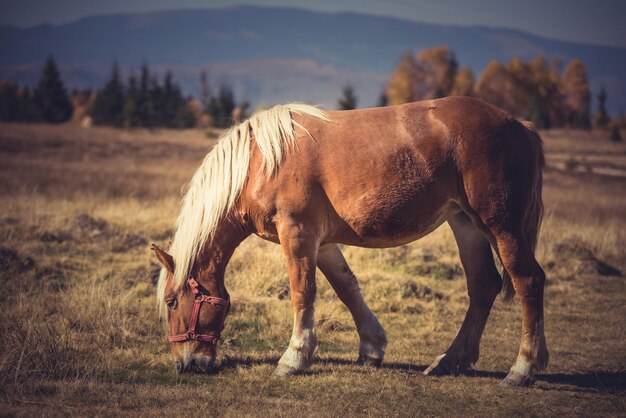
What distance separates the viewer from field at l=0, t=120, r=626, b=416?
466 centimetres

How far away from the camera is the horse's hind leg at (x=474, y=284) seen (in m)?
5.63

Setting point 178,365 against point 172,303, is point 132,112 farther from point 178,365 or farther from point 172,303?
point 178,365

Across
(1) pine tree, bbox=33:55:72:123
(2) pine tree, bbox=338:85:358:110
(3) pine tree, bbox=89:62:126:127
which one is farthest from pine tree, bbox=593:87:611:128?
(1) pine tree, bbox=33:55:72:123

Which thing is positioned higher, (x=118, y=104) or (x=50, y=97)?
(x=50, y=97)

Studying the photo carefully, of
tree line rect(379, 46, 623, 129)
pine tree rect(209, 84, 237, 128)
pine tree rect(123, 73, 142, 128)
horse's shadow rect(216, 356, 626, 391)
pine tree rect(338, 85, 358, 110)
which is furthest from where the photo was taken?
tree line rect(379, 46, 623, 129)

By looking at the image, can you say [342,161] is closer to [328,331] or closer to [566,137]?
[328,331]

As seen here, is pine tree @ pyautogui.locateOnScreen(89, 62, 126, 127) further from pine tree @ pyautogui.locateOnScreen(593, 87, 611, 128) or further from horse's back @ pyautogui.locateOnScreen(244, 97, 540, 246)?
pine tree @ pyautogui.locateOnScreen(593, 87, 611, 128)

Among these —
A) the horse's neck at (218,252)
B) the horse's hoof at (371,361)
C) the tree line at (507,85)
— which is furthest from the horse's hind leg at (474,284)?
the tree line at (507,85)

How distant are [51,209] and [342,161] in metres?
8.99

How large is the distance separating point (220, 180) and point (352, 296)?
1654 mm

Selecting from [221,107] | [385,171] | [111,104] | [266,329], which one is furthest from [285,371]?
[221,107]

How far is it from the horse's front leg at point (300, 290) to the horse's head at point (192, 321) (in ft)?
2.07

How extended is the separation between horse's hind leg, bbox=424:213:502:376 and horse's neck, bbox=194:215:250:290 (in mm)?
2041

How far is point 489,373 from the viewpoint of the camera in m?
5.66
